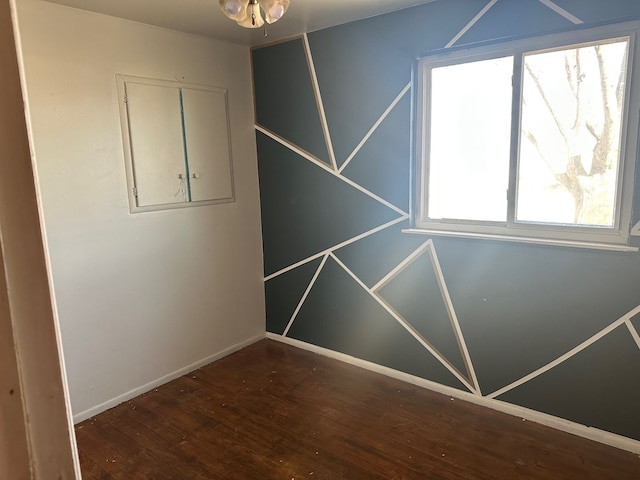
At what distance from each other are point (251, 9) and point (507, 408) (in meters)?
2.62

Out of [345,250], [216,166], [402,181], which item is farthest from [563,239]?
[216,166]

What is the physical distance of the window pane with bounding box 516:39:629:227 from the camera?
2291 millimetres

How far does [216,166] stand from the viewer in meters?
3.40

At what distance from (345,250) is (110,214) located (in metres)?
1.62

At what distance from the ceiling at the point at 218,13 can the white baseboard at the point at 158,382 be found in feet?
7.90

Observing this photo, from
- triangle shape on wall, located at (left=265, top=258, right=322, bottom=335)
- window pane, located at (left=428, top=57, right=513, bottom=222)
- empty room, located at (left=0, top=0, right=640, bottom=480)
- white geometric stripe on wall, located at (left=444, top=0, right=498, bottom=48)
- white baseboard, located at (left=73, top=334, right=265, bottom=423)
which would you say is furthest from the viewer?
triangle shape on wall, located at (left=265, top=258, right=322, bottom=335)

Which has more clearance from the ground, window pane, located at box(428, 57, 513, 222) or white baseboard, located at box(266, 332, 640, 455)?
window pane, located at box(428, 57, 513, 222)

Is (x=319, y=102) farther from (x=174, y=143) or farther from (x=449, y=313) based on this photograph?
(x=449, y=313)

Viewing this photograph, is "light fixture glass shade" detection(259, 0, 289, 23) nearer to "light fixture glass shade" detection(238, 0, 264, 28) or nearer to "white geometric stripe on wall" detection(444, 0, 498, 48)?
"light fixture glass shade" detection(238, 0, 264, 28)

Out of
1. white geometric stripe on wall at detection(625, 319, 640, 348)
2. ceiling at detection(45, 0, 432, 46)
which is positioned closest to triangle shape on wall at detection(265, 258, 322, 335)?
ceiling at detection(45, 0, 432, 46)

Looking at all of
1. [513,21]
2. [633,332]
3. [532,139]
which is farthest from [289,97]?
[633,332]

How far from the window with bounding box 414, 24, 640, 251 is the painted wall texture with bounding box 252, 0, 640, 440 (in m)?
0.11

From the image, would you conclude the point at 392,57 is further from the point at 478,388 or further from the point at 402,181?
the point at 478,388

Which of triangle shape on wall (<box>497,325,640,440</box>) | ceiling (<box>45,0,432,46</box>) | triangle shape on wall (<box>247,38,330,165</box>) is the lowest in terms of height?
triangle shape on wall (<box>497,325,640,440</box>)
